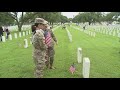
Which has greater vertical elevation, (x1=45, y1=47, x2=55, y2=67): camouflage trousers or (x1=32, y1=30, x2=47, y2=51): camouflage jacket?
(x1=32, y1=30, x2=47, y2=51): camouflage jacket

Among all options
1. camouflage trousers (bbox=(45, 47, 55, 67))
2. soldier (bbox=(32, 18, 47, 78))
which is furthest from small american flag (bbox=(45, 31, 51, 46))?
soldier (bbox=(32, 18, 47, 78))

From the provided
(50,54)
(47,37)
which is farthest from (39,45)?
(50,54)

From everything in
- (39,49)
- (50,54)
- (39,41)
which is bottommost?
(50,54)

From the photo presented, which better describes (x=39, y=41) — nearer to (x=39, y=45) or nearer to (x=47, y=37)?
(x=39, y=45)

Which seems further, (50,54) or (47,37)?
(50,54)

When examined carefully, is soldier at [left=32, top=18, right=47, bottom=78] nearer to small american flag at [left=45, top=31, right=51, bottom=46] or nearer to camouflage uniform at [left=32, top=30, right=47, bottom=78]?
camouflage uniform at [left=32, top=30, right=47, bottom=78]

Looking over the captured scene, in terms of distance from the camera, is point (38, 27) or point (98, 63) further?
point (98, 63)

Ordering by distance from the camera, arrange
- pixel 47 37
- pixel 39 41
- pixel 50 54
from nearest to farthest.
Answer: pixel 39 41 < pixel 47 37 < pixel 50 54
